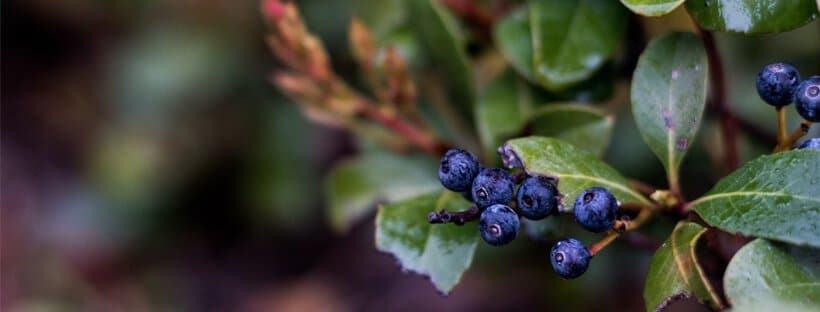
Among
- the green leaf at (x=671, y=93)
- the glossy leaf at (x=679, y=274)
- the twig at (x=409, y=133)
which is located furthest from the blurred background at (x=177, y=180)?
the glossy leaf at (x=679, y=274)

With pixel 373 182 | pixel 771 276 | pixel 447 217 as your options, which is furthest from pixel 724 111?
pixel 373 182

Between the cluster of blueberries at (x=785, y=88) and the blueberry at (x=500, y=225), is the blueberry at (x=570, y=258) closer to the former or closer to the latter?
the blueberry at (x=500, y=225)

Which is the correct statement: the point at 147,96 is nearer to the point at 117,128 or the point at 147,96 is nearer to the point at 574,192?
the point at 117,128

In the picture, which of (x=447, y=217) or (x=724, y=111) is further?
(x=724, y=111)

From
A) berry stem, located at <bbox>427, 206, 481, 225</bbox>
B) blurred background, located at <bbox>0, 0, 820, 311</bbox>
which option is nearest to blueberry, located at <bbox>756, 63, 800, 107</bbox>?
berry stem, located at <bbox>427, 206, 481, 225</bbox>

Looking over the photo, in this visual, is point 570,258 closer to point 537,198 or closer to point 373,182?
point 537,198

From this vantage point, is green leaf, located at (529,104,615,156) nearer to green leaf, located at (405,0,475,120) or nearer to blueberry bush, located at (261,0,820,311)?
blueberry bush, located at (261,0,820,311)
